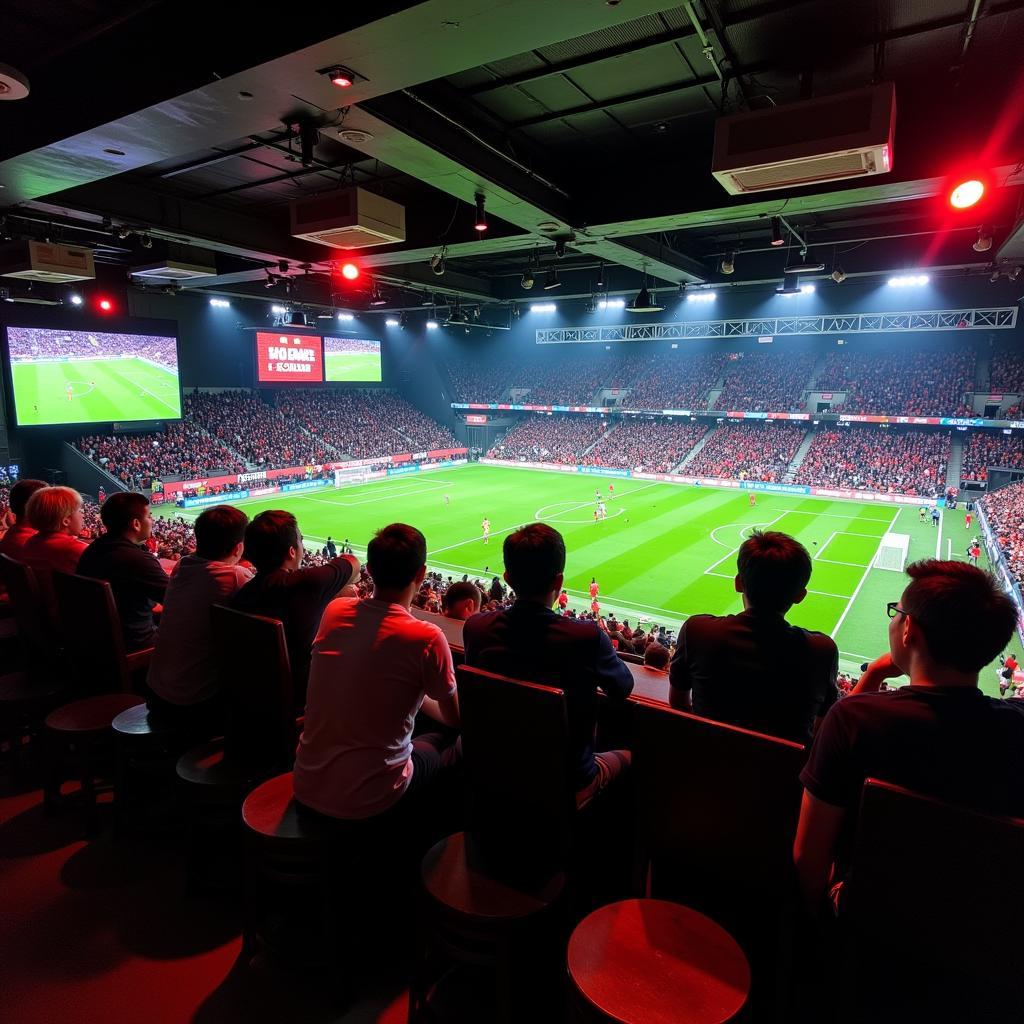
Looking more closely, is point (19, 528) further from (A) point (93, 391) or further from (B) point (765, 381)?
(B) point (765, 381)

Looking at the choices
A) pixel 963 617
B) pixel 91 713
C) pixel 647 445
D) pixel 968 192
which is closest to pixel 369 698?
pixel 963 617

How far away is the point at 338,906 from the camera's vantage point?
2.71 metres

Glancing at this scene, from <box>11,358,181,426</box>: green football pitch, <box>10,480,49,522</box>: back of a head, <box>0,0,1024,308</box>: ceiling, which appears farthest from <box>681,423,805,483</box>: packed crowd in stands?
<box>10,480,49,522</box>: back of a head

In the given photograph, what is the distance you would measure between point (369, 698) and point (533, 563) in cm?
85

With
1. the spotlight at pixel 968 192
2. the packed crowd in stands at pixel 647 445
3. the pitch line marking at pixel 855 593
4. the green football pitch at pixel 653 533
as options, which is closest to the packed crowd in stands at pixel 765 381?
the packed crowd in stands at pixel 647 445

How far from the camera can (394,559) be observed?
2.74 metres

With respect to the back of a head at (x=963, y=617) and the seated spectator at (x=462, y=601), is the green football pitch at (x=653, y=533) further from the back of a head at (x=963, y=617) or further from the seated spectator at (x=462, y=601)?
the back of a head at (x=963, y=617)

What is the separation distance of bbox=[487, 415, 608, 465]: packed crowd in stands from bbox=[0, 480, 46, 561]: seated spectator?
1514 inches

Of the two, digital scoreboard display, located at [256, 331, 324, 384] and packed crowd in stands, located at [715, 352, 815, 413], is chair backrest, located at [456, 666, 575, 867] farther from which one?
packed crowd in stands, located at [715, 352, 815, 413]

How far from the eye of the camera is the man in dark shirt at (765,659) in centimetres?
243

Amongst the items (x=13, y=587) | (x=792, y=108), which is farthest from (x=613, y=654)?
(x=792, y=108)

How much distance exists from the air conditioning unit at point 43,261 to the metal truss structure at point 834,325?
3262cm

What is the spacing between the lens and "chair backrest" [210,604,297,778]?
3.00 metres

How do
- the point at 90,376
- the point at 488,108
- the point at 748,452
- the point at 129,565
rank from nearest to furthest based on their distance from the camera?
the point at 129,565
the point at 488,108
the point at 90,376
the point at 748,452
